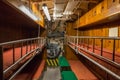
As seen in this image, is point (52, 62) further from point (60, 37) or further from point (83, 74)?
point (83, 74)

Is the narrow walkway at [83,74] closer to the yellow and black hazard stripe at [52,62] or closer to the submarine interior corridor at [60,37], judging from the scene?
the submarine interior corridor at [60,37]

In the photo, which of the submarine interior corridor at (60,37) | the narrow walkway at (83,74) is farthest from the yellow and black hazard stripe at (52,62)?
the narrow walkway at (83,74)

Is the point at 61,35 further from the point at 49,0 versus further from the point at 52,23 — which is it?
the point at 49,0

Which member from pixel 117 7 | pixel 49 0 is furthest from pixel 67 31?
pixel 117 7

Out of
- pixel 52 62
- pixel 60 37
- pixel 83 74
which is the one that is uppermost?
pixel 60 37

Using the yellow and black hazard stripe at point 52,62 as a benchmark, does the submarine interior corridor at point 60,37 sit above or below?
above

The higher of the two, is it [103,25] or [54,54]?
[103,25]

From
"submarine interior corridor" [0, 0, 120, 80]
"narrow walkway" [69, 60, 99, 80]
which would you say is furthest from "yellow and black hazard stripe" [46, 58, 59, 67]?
"narrow walkway" [69, 60, 99, 80]

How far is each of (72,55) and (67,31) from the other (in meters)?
1.70

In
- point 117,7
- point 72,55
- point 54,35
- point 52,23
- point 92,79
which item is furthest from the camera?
point 52,23

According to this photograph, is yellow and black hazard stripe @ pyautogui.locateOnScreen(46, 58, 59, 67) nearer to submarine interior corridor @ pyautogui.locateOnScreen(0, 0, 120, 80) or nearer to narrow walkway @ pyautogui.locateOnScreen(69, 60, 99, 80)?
submarine interior corridor @ pyautogui.locateOnScreen(0, 0, 120, 80)

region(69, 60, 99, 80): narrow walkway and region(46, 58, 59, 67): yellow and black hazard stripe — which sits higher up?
region(69, 60, 99, 80): narrow walkway

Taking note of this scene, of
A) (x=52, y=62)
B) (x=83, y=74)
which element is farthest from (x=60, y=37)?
(x=83, y=74)

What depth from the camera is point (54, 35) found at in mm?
12234
